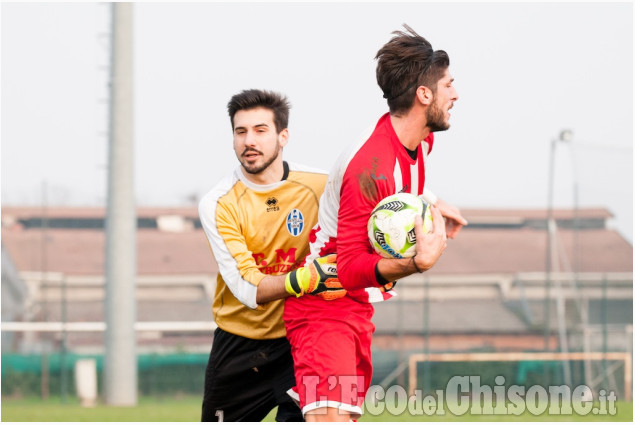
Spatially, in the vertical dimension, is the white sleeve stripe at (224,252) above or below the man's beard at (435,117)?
below

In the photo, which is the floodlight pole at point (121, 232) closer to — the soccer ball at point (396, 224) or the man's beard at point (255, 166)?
the man's beard at point (255, 166)

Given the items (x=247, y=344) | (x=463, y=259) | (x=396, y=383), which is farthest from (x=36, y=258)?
(x=247, y=344)

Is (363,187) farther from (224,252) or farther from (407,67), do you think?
(224,252)

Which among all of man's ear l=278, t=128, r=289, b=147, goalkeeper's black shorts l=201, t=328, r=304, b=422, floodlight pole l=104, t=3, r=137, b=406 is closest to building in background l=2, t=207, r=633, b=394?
floodlight pole l=104, t=3, r=137, b=406

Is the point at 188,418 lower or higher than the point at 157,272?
lower

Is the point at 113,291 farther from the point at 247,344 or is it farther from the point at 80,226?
the point at 247,344

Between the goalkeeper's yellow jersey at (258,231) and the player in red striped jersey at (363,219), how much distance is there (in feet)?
1.14

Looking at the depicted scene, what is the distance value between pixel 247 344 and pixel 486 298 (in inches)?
557

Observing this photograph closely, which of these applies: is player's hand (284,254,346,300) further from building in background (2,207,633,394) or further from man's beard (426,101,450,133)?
building in background (2,207,633,394)

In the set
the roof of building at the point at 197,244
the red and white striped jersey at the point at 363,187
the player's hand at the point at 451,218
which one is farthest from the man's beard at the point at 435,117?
the roof of building at the point at 197,244

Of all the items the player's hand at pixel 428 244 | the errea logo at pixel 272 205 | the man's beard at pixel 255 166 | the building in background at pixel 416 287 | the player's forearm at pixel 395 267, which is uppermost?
the man's beard at pixel 255 166

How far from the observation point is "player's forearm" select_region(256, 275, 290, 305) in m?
4.97

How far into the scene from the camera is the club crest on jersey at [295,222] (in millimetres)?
5336

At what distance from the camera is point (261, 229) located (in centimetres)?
→ 540
